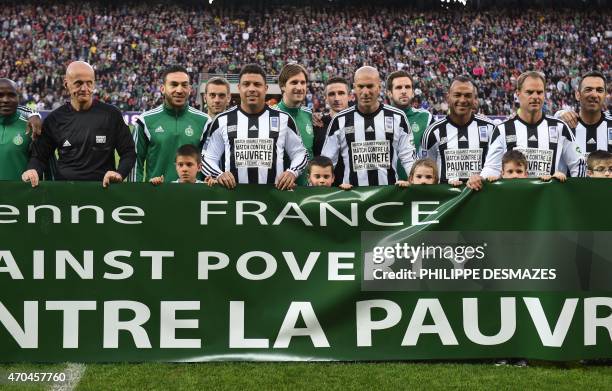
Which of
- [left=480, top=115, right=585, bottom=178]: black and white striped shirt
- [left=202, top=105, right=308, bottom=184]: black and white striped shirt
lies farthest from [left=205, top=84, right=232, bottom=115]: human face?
[left=480, top=115, right=585, bottom=178]: black and white striped shirt

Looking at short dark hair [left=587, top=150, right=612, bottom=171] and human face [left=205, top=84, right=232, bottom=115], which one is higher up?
human face [left=205, top=84, right=232, bottom=115]

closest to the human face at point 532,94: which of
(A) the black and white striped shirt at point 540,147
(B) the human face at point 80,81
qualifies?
(A) the black and white striped shirt at point 540,147

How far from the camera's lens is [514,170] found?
171 inches

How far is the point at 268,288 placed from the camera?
4016 millimetres

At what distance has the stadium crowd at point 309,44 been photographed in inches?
1099

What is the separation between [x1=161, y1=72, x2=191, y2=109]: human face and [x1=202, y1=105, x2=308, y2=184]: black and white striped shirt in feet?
1.76

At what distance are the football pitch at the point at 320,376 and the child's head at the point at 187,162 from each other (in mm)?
1346

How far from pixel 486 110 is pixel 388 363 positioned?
23739 millimetres

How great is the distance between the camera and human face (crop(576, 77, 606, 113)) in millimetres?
5133

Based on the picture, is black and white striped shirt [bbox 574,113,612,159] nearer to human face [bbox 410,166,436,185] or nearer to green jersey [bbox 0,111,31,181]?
human face [bbox 410,166,436,185]

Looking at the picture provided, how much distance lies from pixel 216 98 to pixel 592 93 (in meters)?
3.00

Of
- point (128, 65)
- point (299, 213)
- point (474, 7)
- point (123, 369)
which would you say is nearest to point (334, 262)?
point (299, 213)

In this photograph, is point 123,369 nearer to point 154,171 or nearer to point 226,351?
point 226,351

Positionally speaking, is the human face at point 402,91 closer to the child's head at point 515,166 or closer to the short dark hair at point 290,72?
the short dark hair at point 290,72
